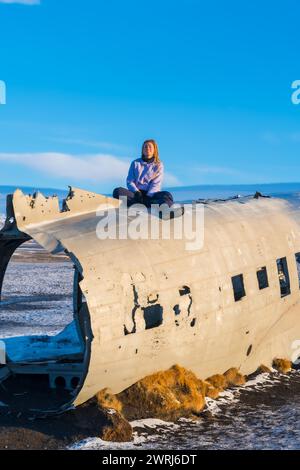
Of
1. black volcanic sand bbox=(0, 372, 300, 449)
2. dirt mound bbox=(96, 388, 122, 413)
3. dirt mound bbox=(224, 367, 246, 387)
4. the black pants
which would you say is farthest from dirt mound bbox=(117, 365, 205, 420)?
the black pants

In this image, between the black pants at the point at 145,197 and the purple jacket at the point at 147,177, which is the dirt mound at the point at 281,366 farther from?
the purple jacket at the point at 147,177

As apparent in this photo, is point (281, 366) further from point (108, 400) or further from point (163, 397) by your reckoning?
point (108, 400)

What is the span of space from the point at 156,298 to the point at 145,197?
383 cm

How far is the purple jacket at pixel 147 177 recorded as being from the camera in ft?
54.0

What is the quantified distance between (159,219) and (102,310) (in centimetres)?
344

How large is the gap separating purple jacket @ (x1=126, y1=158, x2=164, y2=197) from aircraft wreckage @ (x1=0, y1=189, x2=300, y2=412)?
0.90 meters

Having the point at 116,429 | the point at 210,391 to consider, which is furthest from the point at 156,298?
the point at 210,391

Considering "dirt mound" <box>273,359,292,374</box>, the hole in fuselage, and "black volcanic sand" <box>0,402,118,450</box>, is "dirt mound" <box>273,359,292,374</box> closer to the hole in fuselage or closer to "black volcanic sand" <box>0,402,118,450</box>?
the hole in fuselage

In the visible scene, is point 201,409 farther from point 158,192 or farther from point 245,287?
point 158,192

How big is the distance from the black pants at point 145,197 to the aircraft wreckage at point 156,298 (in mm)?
424

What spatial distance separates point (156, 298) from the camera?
13.2 meters

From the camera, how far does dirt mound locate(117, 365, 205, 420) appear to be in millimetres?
13336

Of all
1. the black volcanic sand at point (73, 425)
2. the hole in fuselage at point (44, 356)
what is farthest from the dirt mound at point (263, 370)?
the hole in fuselage at point (44, 356)

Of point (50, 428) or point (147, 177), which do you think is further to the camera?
point (147, 177)
